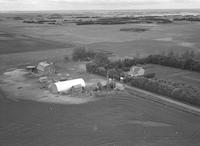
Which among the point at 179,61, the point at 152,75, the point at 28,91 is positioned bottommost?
the point at 28,91

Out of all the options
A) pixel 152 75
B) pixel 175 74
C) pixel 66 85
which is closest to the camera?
pixel 66 85

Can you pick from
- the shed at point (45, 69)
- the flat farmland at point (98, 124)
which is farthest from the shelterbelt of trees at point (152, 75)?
the shed at point (45, 69)

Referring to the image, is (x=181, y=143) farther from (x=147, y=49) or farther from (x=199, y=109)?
(x=147, y=49)

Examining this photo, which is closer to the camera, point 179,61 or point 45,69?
point 45,69

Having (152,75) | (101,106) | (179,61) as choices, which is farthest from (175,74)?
(101,106)

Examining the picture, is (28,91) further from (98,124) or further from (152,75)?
(152,75)

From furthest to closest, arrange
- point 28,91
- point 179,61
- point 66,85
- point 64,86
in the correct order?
point 179,61 → point 28,91 → point 66,85 → point 64,86

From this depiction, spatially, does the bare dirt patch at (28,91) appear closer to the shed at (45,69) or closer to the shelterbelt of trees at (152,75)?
the shed at (45,69)

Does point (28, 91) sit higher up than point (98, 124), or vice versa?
point (28, 91)

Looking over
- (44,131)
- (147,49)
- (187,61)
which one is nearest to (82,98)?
(44,131)
